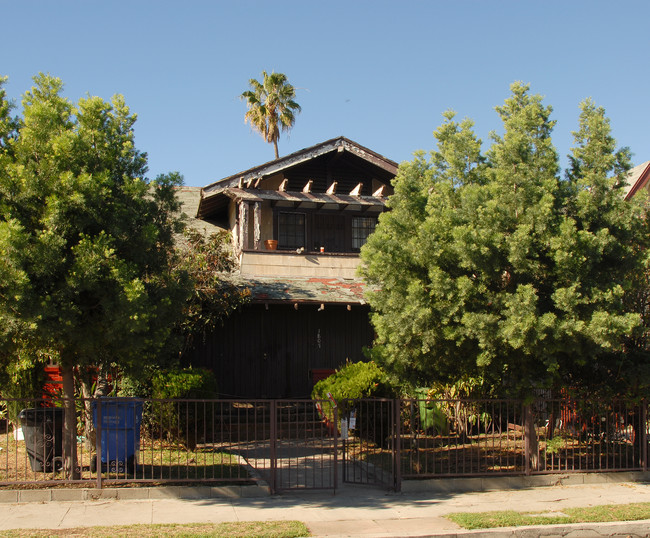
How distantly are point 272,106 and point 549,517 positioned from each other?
26730 millimetres

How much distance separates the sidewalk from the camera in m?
8.06

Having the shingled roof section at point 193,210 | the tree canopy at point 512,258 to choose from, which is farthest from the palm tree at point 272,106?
the tree canopy at point 512,258

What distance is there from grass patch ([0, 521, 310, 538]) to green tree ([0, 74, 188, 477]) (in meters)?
2.03

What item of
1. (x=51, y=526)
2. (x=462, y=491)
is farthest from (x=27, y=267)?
(x=462, y=491)

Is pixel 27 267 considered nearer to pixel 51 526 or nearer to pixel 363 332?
pixel 51 526

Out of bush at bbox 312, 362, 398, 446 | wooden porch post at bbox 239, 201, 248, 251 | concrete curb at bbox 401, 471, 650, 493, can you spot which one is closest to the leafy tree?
wooden porch post at bbox 239, 201, 248, 251

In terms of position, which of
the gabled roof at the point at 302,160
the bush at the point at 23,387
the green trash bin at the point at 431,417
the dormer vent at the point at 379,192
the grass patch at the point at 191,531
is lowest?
the grass patch at the point at 191,531

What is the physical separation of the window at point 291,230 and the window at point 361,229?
159 cm

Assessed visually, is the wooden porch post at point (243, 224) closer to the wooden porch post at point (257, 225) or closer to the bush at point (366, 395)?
the wooden porch post at point (257, 225)

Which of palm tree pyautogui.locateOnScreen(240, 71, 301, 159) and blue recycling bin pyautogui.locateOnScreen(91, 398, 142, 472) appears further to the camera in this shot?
palm tree pyautogui.locateOnScreen(240, 71, 301, 159)

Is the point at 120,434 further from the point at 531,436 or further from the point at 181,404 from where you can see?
the point at 531,436

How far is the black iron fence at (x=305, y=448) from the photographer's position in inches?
387

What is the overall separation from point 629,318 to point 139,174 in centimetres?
753

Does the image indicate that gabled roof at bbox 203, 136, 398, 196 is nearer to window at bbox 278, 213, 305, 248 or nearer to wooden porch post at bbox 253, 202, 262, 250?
wooden porch post at bbox 253, 202, 262, 250
